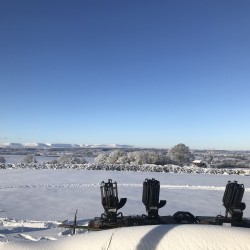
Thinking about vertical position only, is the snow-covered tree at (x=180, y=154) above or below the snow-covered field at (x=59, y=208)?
above

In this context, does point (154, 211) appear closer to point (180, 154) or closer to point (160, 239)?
point (160, 239)

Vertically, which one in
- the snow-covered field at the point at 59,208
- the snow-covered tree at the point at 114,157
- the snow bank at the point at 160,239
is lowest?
the snow-covered field at the point at 59,208

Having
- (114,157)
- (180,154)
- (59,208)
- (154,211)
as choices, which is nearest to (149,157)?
(114,157)

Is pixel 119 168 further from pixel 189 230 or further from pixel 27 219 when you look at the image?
pixel 189 230

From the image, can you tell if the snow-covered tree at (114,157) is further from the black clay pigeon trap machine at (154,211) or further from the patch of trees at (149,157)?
the black clay pigeon trap machine at (154,211)

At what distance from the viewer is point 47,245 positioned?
14.3 feet

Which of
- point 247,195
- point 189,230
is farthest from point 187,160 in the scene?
point 189,230

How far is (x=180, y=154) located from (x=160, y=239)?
55.6 meters

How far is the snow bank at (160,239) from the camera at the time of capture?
374cm

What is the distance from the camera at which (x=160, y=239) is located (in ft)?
12.8

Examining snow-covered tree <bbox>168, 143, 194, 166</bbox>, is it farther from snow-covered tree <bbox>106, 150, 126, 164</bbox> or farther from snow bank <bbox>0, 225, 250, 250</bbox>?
snow bank <bbox>0, 225, 250, 250</bbox>

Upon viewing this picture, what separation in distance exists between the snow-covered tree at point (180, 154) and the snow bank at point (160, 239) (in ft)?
178

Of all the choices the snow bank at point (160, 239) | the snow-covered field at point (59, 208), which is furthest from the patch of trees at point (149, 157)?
the snow bank at point (160, 239)

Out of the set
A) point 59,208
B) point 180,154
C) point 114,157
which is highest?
point 180,154
